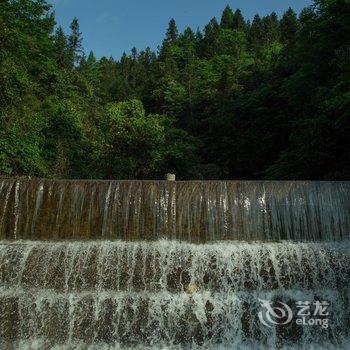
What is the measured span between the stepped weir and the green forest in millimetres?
4697

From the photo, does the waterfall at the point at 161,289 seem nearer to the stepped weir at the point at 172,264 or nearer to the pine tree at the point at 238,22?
the stepped weir at the point at 172,264

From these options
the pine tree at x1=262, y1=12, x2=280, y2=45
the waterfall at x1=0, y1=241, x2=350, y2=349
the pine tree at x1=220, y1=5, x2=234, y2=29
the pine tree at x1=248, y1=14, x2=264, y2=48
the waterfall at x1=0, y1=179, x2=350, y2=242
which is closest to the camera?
the waterfall at x1=0, y1=241, x2=350, y2=349

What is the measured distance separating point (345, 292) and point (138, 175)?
45.2ft

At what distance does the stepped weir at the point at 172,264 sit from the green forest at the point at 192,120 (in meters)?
4.70

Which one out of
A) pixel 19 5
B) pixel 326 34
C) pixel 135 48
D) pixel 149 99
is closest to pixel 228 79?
pixel 149 99

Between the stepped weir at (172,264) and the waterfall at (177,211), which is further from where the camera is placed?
the waterfall at (177,211)

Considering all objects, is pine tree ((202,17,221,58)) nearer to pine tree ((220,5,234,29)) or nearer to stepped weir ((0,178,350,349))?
pine tree ((220,5,234,29))

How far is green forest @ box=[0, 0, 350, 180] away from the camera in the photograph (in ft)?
51.0

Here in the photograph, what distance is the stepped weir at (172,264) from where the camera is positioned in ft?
26.7

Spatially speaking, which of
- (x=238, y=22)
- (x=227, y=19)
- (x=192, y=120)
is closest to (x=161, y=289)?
(x=192, y=120)

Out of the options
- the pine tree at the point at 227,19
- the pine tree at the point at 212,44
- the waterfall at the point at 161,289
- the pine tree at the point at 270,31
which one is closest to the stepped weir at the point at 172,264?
the waterfall at the point at 161,289

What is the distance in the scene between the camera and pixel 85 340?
8055 millimetres

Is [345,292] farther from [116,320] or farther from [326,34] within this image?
[326,34]

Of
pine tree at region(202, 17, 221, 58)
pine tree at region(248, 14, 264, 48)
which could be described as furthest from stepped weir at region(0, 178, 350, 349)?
pine tree at region(248, 14, 264, 48)
